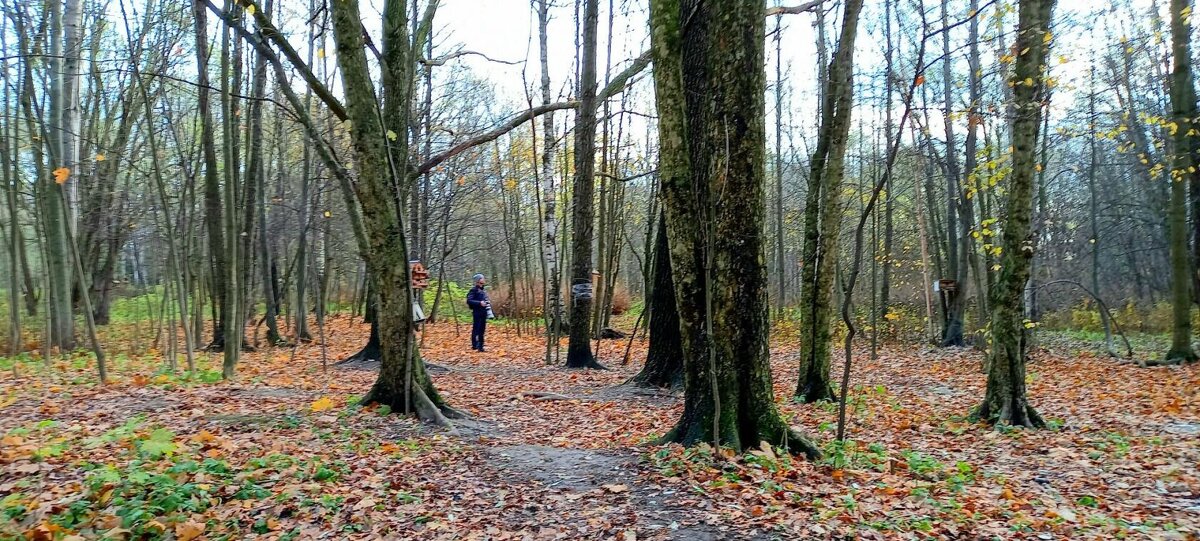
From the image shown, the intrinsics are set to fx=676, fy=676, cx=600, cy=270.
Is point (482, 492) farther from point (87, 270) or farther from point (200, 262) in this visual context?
point (87, 270)

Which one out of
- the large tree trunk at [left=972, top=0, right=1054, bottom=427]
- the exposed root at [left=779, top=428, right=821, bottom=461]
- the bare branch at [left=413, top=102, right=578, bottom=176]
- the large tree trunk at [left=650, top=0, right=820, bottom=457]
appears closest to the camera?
the large tree trunk at [left=650, top=0, right=820, bottom=457]

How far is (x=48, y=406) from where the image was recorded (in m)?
6.79

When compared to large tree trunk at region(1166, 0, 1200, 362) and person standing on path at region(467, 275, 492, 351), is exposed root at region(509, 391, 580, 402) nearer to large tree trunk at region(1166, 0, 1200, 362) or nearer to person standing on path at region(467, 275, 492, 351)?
person standing on path at region(467, 275, 492, 351)

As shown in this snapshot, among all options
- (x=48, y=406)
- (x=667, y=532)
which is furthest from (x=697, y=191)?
(x=48, y=406)

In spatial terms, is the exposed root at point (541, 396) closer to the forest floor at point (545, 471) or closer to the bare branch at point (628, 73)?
the forest floor at point (545, 471)

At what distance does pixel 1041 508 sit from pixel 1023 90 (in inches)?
179

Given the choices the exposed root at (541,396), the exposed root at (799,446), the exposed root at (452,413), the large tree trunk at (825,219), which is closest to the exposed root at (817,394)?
the large tree trunk at (825,219)

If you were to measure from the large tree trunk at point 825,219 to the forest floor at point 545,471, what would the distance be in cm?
76

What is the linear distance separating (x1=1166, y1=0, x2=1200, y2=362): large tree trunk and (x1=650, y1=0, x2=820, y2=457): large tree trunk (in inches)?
405

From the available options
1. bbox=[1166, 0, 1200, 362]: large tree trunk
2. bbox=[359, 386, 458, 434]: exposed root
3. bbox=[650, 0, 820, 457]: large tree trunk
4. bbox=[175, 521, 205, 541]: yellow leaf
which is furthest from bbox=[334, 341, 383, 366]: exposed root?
bbox=[1166, 0, 1200, 362]: large tree trunk

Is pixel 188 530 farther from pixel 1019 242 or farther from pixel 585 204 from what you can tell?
pixel 585 204

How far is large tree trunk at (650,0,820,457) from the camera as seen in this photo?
5070 mm

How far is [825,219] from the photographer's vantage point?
8234mm

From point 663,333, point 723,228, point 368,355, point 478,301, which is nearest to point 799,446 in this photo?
point 723,228
